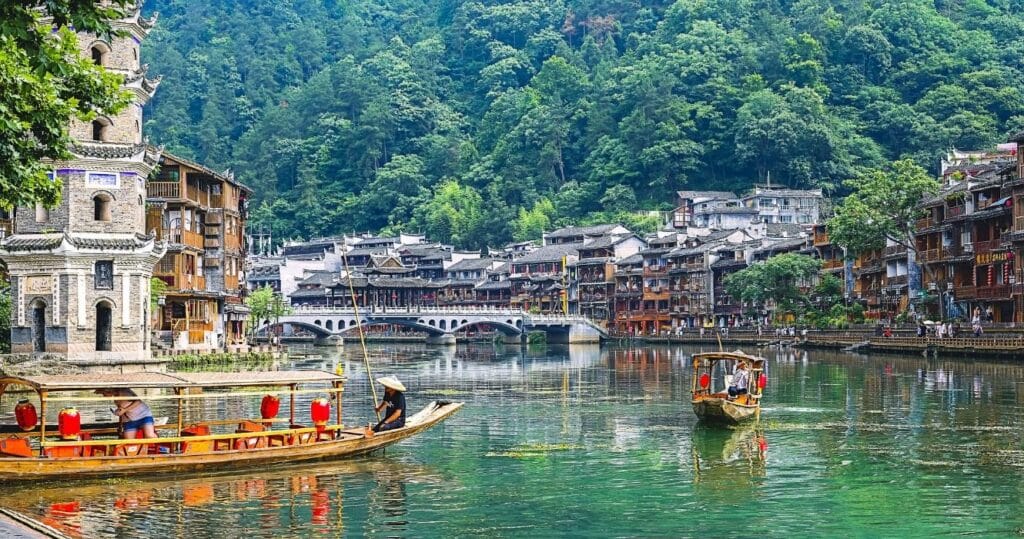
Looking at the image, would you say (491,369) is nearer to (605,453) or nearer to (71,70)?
(605,453)

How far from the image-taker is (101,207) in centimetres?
5875

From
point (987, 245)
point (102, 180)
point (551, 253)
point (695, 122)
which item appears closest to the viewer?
point (102, 180)

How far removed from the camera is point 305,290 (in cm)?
15025

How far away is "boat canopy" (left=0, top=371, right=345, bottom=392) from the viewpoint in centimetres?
2664

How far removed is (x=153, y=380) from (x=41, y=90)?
7.79 meters

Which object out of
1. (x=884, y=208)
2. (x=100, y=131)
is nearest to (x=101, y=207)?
(x=100, y=131)

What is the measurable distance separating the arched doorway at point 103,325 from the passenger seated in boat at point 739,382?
3145 centimetres

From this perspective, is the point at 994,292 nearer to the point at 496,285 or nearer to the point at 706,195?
the point at 706,195

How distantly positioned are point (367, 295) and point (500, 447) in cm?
10585

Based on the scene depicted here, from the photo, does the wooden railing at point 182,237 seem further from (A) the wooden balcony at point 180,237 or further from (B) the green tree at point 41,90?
(B) the green tree at point 41,90

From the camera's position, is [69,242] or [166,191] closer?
[69,242]

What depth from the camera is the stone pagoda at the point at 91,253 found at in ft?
188

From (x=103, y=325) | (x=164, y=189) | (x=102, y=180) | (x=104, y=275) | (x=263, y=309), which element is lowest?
(x=103, y=325)

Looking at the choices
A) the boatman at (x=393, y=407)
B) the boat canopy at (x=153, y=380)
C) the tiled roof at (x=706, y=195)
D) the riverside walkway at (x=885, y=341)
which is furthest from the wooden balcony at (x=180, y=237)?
the tiled roof at (x=706, y=195)
